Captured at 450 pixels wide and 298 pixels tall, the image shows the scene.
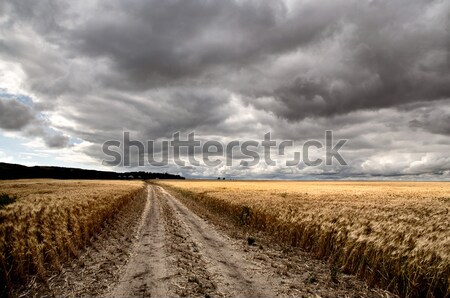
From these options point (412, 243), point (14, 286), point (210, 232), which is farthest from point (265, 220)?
point (14, 286)

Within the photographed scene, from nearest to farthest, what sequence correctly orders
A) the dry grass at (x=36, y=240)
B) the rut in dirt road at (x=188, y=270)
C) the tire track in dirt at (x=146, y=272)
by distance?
the tire track in dirt at (x=146, y=272), the rut in dirt road at (x=188, y=270), the dry grass at (x=36, y=240)

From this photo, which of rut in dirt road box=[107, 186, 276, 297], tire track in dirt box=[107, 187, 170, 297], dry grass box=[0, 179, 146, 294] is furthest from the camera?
dry grass box=[0, 179, 146, 294]

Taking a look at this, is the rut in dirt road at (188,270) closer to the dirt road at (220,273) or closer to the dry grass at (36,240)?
the dirt road at (220,273)

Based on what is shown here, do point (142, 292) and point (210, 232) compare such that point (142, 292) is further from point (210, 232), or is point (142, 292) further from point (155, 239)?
point (210, 232)

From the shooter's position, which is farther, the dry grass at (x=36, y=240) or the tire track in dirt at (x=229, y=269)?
the dry grass at (x=36, y=240)

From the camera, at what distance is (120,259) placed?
34.6 ft

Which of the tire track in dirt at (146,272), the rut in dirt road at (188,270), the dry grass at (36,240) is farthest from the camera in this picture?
the dry grass at (36,240)

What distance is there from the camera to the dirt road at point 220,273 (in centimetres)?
763

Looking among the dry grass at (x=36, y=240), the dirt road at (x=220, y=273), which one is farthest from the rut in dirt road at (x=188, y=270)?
the dry grass at (x=36, y=240)

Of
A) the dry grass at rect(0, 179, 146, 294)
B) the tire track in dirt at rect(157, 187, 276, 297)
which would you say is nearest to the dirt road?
the tire track in dirt at rect(157, 187, 276, 297)

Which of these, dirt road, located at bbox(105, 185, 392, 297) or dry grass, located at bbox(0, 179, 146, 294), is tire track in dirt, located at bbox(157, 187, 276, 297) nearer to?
dirt road, located at bbox(105, 185, 392, 297)

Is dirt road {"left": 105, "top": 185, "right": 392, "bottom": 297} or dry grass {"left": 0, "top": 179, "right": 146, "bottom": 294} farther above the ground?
dry grass {"left": 0, "top": 179, "right": 146, "bottom": 294}

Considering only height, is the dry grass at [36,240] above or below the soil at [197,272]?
above

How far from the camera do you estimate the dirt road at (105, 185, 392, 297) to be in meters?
7.63
